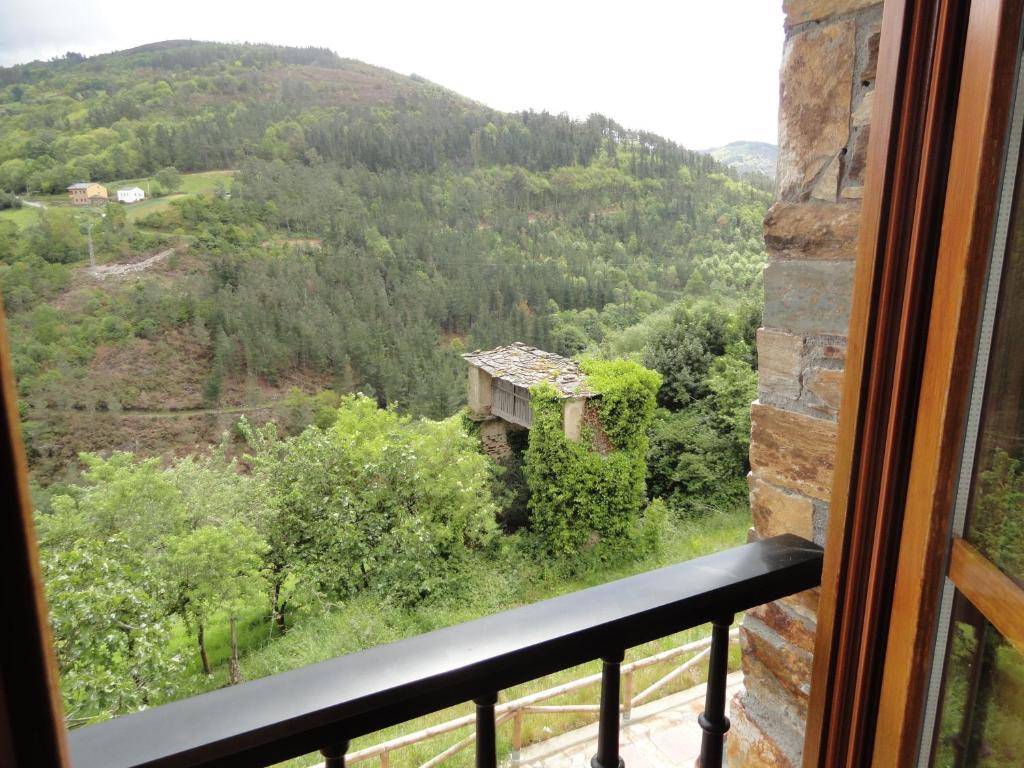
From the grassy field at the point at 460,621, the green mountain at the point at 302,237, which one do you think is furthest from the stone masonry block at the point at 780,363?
the green mountain at the point at 302,237

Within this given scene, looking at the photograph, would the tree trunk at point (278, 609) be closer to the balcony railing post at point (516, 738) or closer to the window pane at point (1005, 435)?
the balcony railing post at point (516, 738)

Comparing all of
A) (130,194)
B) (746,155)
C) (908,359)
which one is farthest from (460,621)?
(746,155)

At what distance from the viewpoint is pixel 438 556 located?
880cm

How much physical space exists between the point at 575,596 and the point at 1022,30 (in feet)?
1.71

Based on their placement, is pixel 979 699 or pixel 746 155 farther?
pixel 746 155

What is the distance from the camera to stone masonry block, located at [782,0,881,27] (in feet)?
2.34

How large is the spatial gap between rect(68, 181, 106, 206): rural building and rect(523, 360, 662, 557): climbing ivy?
12967 mm

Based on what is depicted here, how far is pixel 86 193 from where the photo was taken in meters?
15.7

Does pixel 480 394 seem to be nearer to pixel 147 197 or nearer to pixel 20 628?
pixel 20 628

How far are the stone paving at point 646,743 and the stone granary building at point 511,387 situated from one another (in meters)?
5.86

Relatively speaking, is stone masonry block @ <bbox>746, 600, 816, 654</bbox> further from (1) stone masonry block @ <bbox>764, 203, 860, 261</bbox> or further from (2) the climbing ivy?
(2) the climbing ivy

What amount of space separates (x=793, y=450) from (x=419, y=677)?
1.94 ft

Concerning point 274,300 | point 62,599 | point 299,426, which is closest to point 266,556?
point 62,599

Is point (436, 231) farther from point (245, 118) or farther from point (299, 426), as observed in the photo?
point (299, 426)
